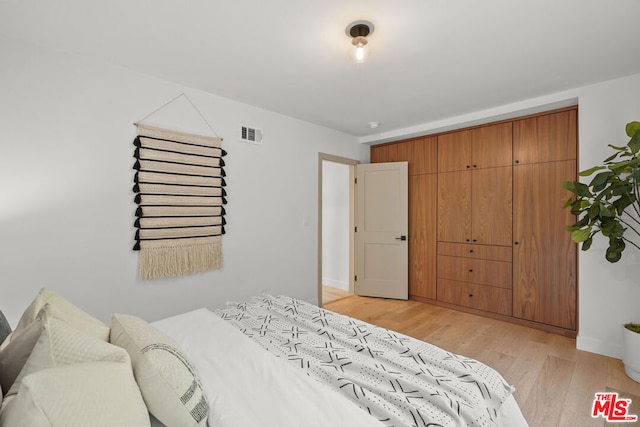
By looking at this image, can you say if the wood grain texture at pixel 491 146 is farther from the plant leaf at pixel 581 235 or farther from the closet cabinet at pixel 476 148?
the plant leaf at pixel 581 235

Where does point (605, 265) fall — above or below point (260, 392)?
above

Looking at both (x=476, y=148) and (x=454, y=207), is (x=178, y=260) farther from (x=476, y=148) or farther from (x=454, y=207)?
(x=476, y=148)

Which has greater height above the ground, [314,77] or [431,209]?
[314,77]

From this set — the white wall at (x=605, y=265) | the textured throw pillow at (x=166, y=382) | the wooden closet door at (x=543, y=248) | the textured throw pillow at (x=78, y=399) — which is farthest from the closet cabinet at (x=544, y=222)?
the textured throw pillow at (x=78, y=399)

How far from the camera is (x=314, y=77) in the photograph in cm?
270

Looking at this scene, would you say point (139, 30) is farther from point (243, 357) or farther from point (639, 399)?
point (639, 399)

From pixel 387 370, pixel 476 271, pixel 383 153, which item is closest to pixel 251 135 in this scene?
pixel 383 153

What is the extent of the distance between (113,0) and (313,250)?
314 cm

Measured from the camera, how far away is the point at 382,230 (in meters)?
4.63

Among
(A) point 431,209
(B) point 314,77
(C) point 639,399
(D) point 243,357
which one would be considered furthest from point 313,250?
(C) point 639,399

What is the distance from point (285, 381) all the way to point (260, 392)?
4.6 inches

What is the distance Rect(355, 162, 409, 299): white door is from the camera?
449 cm

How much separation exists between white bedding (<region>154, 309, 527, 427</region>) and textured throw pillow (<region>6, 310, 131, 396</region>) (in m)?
0.43

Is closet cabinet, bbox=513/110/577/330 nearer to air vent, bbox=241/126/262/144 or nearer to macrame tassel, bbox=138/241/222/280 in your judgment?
air vent, bbox=241/126/262/144
